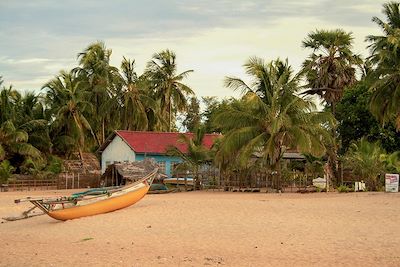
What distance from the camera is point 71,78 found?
49.6 m

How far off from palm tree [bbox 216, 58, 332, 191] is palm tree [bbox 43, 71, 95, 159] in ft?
64.4

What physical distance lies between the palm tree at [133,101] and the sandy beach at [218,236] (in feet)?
94.0

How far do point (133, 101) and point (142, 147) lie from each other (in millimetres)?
10236

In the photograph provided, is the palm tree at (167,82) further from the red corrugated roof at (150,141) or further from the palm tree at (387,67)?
the palm tree at (387,67)

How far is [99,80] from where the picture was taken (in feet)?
167

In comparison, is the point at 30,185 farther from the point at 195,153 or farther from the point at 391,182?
the point at 391,182

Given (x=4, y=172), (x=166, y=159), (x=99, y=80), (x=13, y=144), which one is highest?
(x=99, y=80)

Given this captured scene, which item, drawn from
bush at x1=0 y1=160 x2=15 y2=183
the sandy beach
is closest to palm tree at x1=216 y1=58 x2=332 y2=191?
the sandy beach

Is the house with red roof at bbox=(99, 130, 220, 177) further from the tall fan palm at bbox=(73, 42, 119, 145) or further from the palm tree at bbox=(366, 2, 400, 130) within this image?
the palm tree at bbox=(366, 2, 400, 130)

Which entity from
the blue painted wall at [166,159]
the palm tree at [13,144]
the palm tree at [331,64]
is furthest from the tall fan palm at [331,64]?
the palm tree at [13,144]

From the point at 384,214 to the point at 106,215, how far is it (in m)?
8.62

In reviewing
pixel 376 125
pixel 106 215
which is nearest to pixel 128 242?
pixel 106 215

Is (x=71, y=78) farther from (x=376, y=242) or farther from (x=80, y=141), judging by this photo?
(x=376, y=242)

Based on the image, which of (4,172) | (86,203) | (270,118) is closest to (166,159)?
(4,172)
